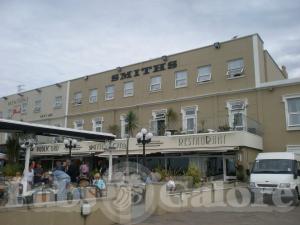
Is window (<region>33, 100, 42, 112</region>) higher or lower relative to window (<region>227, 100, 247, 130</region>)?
higher

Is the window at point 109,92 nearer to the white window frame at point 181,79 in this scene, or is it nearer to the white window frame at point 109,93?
the white window frame at point 109,93

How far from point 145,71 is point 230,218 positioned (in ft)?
61.0

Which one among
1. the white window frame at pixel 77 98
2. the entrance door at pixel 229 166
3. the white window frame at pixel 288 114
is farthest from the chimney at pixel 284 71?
the white window frame at pixel 77 98

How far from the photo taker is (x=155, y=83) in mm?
28656

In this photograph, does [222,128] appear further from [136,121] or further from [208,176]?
[136,121]

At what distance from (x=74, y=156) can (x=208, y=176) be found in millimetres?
12362

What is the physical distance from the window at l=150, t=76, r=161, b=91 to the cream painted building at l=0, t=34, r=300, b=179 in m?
0.06

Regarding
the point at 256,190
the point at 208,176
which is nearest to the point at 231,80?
the point at 208,176

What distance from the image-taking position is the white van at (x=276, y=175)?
51.0ft

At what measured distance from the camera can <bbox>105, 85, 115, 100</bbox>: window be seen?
31.7 m

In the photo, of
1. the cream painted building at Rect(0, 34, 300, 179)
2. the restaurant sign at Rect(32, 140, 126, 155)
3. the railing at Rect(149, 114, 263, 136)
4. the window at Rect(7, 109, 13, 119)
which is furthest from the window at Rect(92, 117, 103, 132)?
the window at Rect(7, 109, 13, 119)

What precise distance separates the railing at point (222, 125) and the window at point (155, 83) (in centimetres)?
348

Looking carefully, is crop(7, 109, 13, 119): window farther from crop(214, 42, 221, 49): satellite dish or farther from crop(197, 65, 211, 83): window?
crop(214, 42, 221, 49): satellite dish

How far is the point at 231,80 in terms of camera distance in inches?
969
